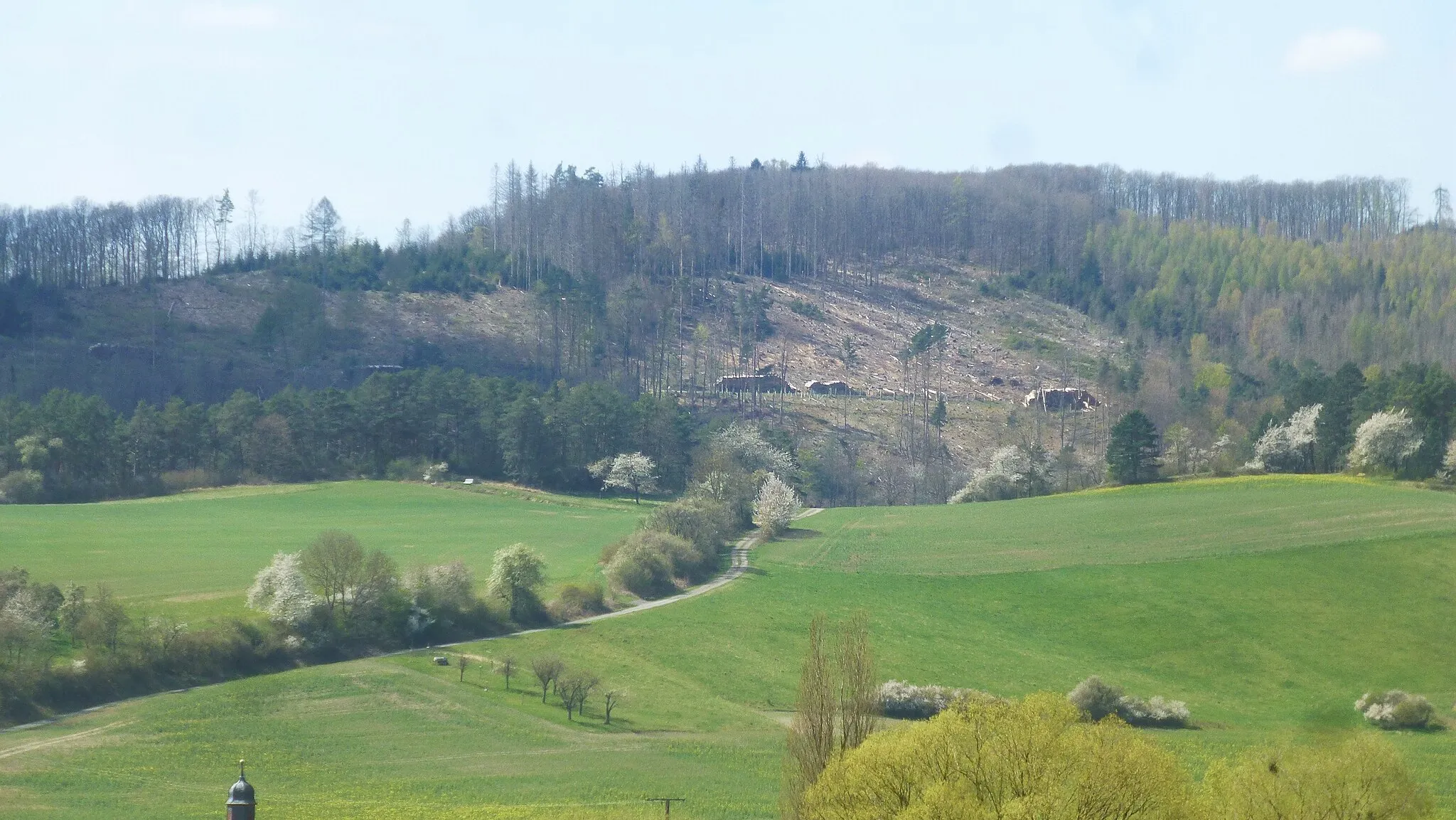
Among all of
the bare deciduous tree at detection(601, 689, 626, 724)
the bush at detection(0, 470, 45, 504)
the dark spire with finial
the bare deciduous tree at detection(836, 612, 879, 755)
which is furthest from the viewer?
the bush at detection(0, 470, 45, 504)

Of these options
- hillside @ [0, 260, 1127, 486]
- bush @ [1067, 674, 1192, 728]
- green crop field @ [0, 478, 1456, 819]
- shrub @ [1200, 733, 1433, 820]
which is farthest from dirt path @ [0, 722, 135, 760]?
hillside @ [0, 260, 1127, 486]

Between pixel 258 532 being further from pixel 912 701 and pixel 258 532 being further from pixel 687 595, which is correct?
pixel 912 701

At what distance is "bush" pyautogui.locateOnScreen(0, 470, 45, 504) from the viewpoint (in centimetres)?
9500

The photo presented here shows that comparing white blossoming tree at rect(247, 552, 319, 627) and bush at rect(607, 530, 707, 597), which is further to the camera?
bush at rect(607, 530, 707, 597)

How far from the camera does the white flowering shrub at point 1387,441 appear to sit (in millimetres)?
94062

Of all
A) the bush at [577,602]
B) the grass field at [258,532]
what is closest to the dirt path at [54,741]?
the grass field at [258,532]

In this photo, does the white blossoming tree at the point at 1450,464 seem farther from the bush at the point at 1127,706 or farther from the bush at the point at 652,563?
the bush at the point at 652,563

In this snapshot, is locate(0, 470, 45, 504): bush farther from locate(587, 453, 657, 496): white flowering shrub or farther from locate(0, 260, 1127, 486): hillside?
locate(587, 453, 657, 496): white flowering shrub

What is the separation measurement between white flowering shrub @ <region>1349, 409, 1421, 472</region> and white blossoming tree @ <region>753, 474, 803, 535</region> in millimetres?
39247

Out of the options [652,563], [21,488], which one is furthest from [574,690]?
[21,488]

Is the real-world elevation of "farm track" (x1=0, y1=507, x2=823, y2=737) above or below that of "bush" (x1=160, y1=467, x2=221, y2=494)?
below

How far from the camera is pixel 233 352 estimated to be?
138 m

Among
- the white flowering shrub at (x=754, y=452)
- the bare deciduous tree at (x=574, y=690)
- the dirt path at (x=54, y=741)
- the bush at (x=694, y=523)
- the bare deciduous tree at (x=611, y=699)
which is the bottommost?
the bare deciduous tree at (x=611, y=699)

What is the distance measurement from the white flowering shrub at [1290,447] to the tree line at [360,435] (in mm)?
44889
